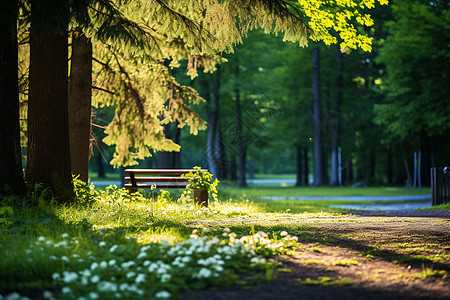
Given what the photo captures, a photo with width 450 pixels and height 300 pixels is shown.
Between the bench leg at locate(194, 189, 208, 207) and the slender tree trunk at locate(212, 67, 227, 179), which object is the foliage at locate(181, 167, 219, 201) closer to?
the bench leg at locate(194, 189, 208, 207)

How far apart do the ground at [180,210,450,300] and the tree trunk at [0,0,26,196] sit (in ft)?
13.0

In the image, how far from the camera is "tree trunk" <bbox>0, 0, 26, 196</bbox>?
27.3 ft

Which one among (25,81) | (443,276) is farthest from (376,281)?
(25,81)

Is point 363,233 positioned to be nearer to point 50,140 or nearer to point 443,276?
point 443,276

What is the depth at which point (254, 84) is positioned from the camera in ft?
101

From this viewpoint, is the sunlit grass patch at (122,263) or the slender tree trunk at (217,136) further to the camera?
the slender tree trunk at (217,136)

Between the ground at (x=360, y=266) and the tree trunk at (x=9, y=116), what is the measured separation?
3963mm

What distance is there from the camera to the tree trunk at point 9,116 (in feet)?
27.3

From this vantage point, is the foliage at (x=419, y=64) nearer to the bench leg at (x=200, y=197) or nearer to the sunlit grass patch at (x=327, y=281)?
the bench leg at (x=200, y=197)

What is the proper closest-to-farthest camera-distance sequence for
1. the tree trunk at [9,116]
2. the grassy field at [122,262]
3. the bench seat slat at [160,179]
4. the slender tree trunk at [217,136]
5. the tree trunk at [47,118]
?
the grassy field at [122,262], the tree trunk at [9,116], the tree trunk at [47,118], the bench seat slat at [160,179], the slender tree trunk at [217,136]

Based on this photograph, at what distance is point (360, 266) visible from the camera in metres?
5.17

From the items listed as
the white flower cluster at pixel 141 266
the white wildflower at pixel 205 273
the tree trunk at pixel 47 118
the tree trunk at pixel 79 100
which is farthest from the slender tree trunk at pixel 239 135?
the white wildflower at pixel 205 273

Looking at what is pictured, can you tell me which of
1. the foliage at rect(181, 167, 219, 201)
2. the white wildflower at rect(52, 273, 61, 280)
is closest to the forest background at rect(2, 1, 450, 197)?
the foliage at rect(181, 167, 219, 201)

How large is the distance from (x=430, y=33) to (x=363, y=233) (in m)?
21.0
